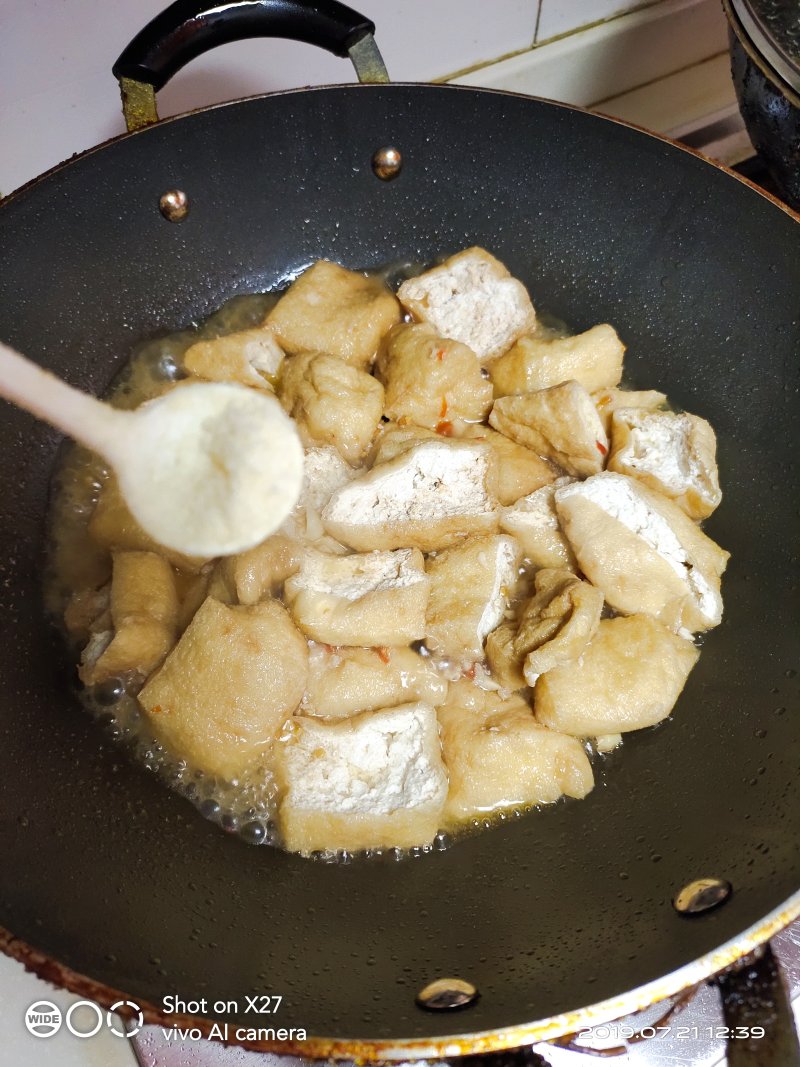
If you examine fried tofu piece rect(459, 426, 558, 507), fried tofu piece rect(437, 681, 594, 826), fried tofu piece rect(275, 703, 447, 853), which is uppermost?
fried tofu piece rect(459, 426, 558, 507)

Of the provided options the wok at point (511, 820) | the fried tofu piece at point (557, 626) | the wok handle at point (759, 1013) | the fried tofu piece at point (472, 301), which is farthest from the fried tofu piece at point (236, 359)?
the wok handle at point (759, 1013)

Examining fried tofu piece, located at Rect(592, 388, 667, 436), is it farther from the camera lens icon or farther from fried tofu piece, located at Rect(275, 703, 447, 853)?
the camera lens icon

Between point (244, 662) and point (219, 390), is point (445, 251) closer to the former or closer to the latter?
point (219, 390)

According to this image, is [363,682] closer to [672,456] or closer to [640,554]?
[640,554]

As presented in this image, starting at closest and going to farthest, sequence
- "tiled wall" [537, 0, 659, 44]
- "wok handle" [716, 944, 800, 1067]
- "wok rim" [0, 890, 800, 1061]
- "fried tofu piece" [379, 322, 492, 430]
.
→ "wok rim" [0, 890, 800, 1061]
"wok handle" [716, 944, 800, 1067]
"fried tofu piece" [379, 322, 492, 430]
"tiled wall" [537, 0, 659, 44]

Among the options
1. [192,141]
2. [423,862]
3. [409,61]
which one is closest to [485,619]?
[423,862]

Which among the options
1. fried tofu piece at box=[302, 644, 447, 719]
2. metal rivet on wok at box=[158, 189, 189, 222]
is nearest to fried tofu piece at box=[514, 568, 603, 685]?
fried tofu piece at box=[302, 644, 447, 719]

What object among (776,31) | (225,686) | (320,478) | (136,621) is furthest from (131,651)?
(776,31)
